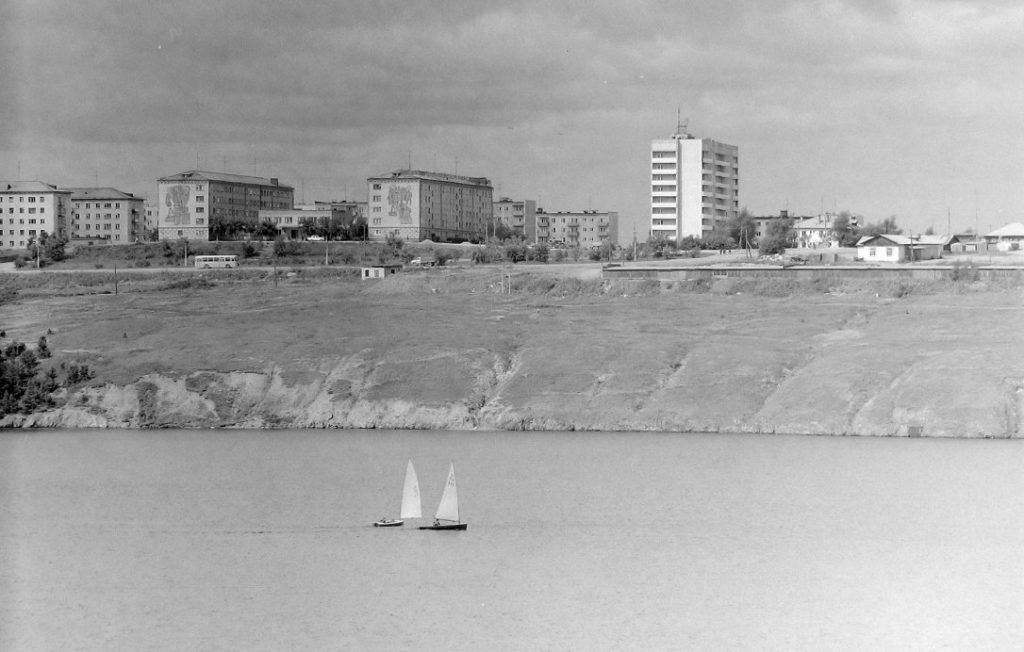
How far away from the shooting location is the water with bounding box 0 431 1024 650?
45.8 m

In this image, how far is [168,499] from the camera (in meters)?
67.9

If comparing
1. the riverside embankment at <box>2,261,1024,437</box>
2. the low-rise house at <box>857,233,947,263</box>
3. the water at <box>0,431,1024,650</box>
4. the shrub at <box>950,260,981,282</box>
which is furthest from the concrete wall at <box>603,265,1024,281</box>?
the water at <box>0,431,1024,650</box>

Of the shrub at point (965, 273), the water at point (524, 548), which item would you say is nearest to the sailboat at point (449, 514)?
the water at point (524, 548)

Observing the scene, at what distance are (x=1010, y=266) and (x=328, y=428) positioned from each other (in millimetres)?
85418

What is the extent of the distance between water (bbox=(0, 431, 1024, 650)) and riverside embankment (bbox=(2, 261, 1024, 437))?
897 cm

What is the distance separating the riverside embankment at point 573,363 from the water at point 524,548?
8.97 metres

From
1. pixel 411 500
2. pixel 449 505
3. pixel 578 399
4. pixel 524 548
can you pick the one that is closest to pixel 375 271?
pixel 578 399

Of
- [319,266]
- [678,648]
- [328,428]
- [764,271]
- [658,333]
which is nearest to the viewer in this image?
[678,648]

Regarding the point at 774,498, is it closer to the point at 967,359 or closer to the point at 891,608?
the point at 891,608

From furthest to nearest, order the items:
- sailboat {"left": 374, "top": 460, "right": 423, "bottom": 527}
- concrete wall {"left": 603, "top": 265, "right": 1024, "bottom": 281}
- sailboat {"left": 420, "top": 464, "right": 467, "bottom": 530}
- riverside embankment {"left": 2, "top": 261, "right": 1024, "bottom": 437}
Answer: concrete wall {"left": 603, "top": 265, "right": 1024, "bottom": 281} < riverside embankment {"left": 2, "top": 261, "right": 1024, "bottom": 437} < sailboat {"left": 374, "top": 460, "right": 423, "bottom": 527} < sailboat {"left": 420, "top": 464, "right": 467, "bottom": 530}

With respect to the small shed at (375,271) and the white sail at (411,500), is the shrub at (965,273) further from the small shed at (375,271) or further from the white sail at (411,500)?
the white sail at (411,500)

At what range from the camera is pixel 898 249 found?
177 meters

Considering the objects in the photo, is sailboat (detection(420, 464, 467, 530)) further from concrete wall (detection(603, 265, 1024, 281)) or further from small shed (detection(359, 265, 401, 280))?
small shed (detection(359, 265, 401, 280))

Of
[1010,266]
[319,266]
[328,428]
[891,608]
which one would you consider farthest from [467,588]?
[319,266]
